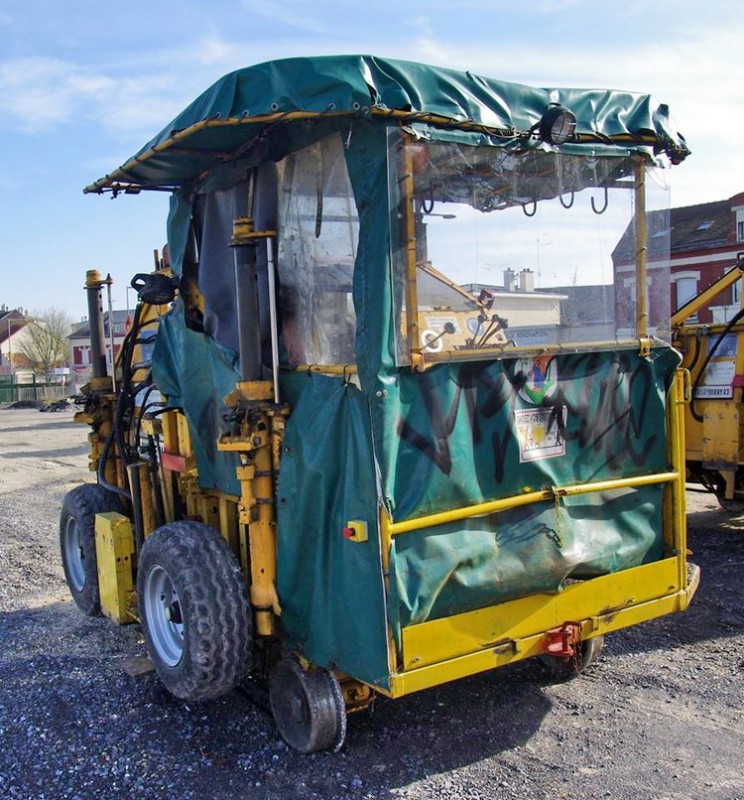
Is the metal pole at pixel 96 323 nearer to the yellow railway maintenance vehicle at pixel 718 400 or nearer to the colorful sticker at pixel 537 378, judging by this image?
the colorful sticker at pixel 537 378

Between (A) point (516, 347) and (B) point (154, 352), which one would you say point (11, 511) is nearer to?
(B) point (154, 352)

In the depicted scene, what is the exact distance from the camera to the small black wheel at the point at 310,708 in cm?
376

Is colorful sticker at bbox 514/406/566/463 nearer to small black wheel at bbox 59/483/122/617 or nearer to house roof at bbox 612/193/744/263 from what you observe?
small black wheel at bbox 59/483/122/617

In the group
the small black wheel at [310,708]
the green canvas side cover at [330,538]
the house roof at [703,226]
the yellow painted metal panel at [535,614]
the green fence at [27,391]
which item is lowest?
the green fence at [27,391]

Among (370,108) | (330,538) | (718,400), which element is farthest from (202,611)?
(718,400)

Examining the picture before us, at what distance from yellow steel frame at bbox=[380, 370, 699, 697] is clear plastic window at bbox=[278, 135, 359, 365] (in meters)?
0.90

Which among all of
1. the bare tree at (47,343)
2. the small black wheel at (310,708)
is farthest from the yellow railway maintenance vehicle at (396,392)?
the bare tree at (47,343)

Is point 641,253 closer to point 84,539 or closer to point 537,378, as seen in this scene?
point 537,378

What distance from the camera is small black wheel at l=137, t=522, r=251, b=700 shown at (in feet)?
12.9

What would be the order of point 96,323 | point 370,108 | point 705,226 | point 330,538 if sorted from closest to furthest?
point 370,108 → point 330,538 → point 96,323 → point 705,226

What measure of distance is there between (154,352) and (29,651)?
2185mm

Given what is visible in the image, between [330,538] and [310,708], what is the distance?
0.78 metres

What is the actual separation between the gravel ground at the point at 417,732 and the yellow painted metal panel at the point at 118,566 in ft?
1.02

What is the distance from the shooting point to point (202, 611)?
3936 millimetres
